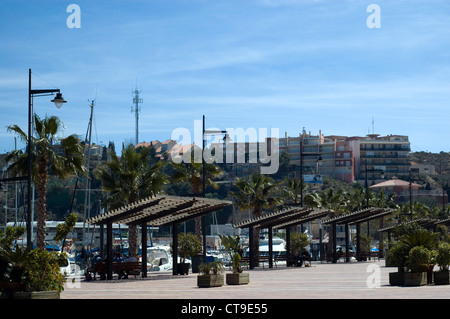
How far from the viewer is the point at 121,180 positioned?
4159cm

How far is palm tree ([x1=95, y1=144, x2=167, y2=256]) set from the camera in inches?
1635

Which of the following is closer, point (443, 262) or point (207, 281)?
point (443, 262)

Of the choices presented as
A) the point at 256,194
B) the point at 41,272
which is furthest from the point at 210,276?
the point at 256,194

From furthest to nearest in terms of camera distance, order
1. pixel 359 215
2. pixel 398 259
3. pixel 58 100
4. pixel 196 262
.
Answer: pixel 359 215 < pixel 196 262 < pixel 58 100 < pixel 398 259

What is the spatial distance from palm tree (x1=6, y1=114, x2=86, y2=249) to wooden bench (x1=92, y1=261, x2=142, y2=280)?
488 centimetres

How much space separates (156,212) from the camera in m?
31.5

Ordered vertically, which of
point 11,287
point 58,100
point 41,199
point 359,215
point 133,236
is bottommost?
point 11,287

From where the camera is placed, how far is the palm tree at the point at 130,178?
136 ft

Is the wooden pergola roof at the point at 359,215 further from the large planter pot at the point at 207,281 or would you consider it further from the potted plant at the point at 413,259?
the large planter pot at the point at 207,281

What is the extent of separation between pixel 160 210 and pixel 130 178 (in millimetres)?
10472

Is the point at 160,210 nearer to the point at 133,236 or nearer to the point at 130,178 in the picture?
the point at 130,178

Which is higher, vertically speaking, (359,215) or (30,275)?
(359,215)
